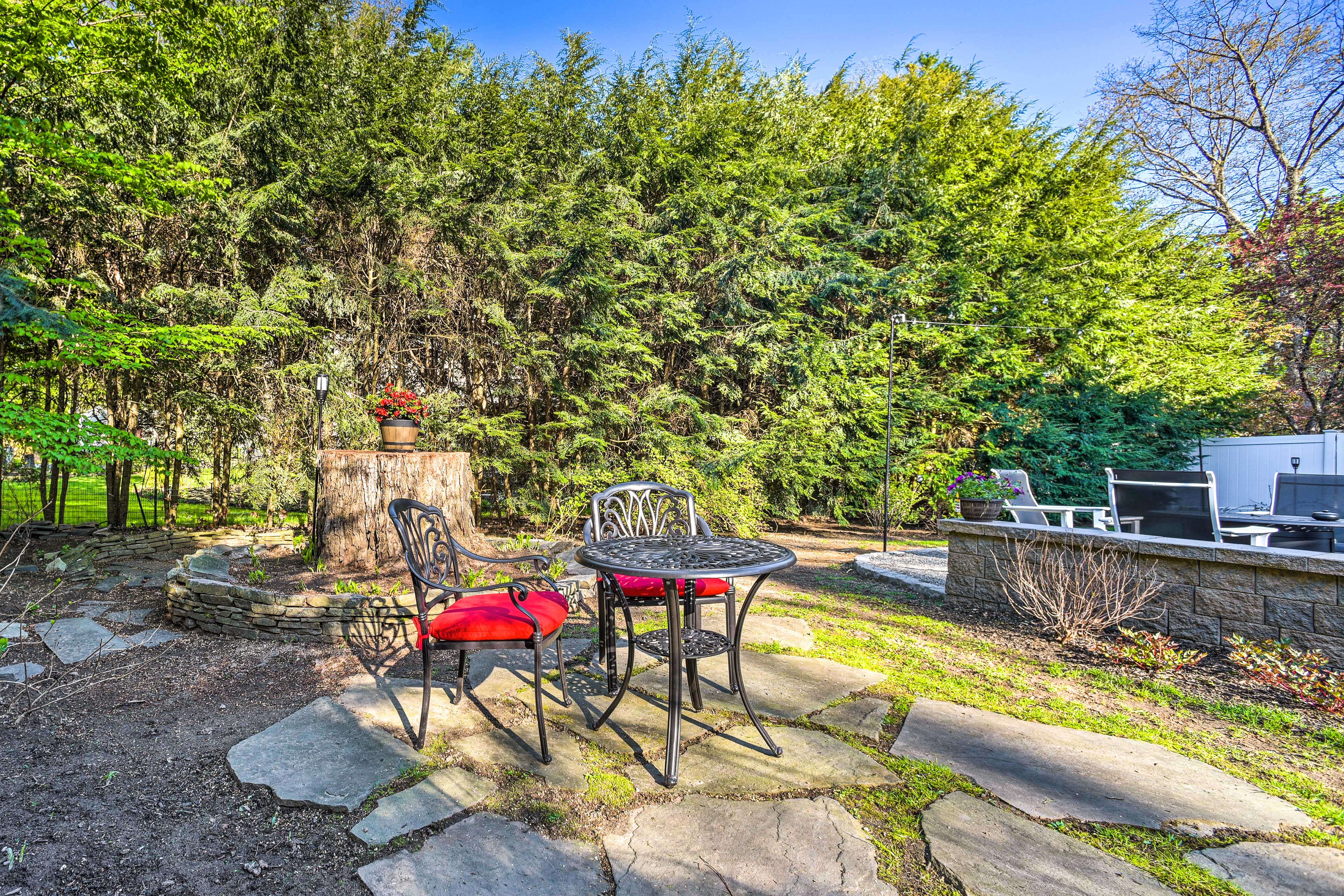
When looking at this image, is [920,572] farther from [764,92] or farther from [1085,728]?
[764,92]

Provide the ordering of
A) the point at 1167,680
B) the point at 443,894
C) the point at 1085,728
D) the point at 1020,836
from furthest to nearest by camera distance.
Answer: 1. the point at 1167,680
2. the point at 1085,728
3. the point at 1020,836
4. the point at 443,894

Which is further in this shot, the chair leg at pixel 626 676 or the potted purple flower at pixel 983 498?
the potted purple flower at pixel 983 498

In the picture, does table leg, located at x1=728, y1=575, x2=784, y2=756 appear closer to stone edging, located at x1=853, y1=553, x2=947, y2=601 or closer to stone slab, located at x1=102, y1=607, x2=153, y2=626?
stone edging, located at x1=853, y1=553, x2=947, y2=601

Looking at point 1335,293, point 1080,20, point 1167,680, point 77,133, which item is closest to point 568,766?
point 1167,680

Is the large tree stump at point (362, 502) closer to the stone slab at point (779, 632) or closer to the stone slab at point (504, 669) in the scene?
the stone slab at point (504, 669)

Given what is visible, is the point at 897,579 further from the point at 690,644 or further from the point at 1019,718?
the point at 690,644

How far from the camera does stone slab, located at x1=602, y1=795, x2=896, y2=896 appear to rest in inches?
51.5

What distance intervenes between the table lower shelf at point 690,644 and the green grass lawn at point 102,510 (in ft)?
15.3

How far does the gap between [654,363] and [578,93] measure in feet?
11.4

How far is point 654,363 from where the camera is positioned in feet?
21.2

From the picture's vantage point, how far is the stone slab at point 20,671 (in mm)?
2514

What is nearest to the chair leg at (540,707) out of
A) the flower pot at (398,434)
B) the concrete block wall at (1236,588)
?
the flower pot at (398,434)

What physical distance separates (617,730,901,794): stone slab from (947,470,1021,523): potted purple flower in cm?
258

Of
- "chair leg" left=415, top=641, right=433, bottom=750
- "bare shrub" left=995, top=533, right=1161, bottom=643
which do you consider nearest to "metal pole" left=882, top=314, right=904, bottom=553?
"bare shrub" left=995, top=533, right=1161, bottom=643
